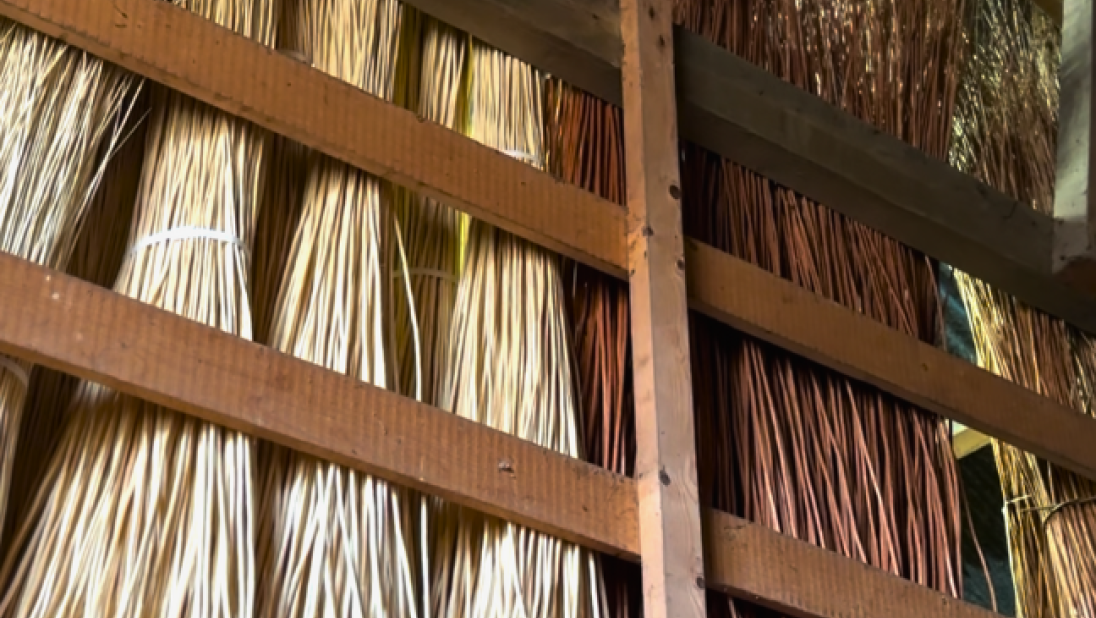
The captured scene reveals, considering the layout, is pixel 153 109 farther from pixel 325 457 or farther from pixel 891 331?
pixel 891 331

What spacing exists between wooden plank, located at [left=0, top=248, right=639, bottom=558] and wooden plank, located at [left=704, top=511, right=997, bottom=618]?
4.1 inches

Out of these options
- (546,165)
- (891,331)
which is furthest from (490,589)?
(891,331)

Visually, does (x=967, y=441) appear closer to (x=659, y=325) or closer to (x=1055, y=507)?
(x=1055, y=507)

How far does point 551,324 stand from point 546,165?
234 mm

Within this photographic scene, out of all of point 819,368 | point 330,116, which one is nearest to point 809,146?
point 819,368

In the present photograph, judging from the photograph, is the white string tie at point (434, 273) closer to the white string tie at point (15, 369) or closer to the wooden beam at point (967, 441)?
the white string tie at point (15, 369)

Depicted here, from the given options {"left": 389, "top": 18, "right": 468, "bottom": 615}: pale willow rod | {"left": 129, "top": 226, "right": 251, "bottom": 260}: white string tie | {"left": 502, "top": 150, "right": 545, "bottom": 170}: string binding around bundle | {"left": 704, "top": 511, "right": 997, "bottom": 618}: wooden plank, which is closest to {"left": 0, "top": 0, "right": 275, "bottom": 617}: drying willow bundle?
{"left": 129, "top": 226, "right": 251, "bottom": 260}: white string tie

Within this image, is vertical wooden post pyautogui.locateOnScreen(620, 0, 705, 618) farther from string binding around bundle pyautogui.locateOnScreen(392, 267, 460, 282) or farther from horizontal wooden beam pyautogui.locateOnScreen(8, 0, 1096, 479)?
string binding around bundle pyautogui.locateOnScreen(392, 267, 460, 282)

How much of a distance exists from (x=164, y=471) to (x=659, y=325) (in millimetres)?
539

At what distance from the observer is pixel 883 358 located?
154 cm

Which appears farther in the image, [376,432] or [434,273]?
[434,273]

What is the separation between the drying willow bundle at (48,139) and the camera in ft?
3.51

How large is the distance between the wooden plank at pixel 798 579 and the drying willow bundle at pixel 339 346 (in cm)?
32

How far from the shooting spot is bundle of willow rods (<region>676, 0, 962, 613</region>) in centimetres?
145
